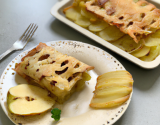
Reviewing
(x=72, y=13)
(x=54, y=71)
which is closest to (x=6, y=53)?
(x=54, y=71)

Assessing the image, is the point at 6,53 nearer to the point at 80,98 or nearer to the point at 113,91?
the point at 80,98

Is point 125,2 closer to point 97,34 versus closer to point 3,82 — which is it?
point 97,34

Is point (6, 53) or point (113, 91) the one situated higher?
point (6, 53)

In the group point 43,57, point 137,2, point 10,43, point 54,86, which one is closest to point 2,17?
point 10,43

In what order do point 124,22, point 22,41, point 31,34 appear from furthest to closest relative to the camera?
point 31,34 < point 22,41 < point 124,22

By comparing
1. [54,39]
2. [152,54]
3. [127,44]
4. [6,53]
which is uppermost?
[6,53]

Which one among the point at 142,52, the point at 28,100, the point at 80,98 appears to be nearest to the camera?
the point at 28,100

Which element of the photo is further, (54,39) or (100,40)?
(54,39)
